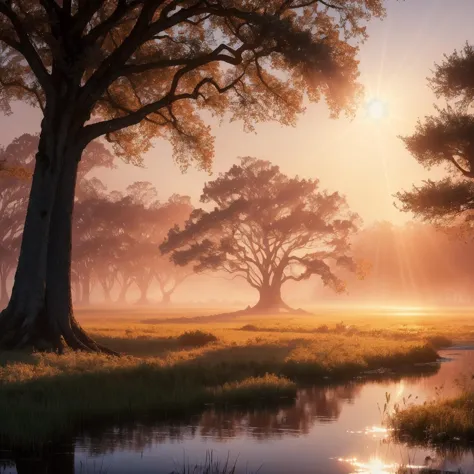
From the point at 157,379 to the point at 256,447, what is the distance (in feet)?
24.2

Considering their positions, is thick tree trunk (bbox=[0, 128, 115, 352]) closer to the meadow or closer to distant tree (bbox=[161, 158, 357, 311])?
the meadow

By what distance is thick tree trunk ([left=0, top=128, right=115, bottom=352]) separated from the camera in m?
25.4

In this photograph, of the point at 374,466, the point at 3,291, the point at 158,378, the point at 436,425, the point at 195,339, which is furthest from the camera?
the point at 3,291

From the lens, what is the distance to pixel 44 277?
25828 mm

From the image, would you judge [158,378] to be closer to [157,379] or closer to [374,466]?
[157,379]

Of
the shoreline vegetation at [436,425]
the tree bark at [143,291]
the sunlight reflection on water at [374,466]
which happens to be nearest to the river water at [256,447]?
the sunlight reflection on water at [374,466]

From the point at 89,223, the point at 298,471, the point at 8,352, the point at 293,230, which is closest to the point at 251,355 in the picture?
the point at 8,352

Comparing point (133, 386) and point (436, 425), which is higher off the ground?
point (133, 386)

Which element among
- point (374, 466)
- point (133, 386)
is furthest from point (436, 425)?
point (133, 386)

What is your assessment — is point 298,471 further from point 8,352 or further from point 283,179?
point 283,179

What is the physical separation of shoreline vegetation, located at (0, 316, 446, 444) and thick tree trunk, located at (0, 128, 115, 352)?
1.65m

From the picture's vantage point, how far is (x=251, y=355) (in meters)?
28.4

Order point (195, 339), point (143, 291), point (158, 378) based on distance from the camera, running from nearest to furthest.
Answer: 1. point (158, 378)
2. point (195, 339)
3. point (143, 291)

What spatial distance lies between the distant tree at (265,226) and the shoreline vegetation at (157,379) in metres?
42.7
